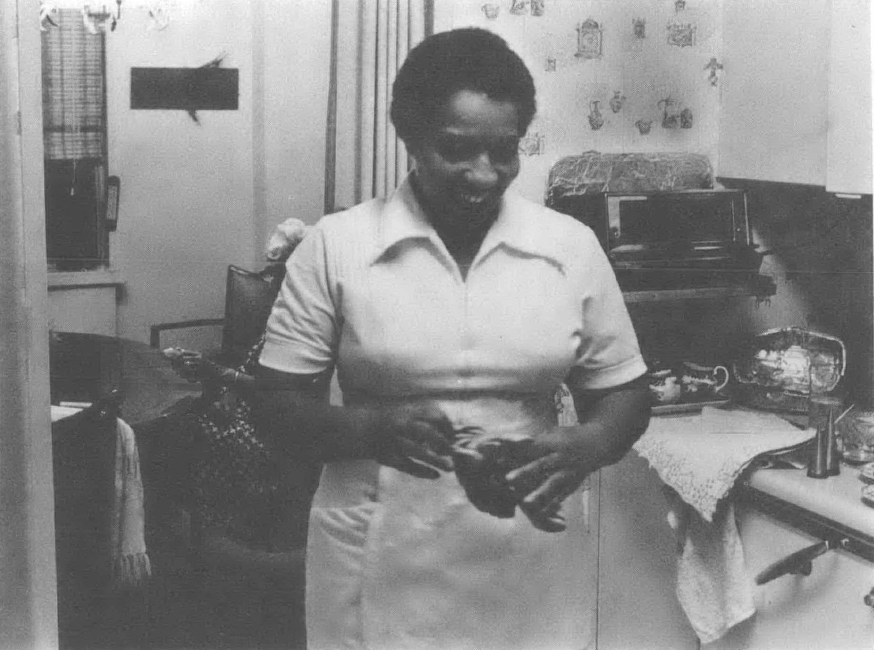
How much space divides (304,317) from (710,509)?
81 cm

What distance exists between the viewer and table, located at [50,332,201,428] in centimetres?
151

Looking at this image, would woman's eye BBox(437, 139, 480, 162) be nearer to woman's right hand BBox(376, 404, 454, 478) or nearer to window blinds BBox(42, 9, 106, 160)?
woman's right hand BBox(376, 404, 454, 478)

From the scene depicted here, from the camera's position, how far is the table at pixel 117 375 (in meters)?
1.51

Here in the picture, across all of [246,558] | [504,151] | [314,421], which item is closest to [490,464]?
[314,421]

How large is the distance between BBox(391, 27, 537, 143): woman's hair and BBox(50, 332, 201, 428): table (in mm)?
713

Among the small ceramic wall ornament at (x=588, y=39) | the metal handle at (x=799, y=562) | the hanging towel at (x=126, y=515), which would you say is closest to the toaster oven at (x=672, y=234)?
the small ceramic wall ornament at (x=588, y=39)

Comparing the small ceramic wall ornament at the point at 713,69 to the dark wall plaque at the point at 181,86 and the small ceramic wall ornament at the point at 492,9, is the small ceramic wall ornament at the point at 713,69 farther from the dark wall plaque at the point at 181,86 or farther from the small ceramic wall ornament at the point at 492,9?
the dark wall plaque at the point at 181,86

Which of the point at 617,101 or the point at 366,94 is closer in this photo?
the point at 366,94

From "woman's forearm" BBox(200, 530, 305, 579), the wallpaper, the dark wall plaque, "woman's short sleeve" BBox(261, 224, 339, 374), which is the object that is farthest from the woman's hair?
"woman's forearm" BBox(200, 530, 305, 579)

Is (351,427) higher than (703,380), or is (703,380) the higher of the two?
(351,427)

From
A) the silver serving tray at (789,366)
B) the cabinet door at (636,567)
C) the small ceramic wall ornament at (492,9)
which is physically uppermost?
the small ceramic wall ornament at (492,9)

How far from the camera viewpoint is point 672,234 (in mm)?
1720

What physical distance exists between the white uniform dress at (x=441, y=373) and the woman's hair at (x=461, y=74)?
0.32 ft

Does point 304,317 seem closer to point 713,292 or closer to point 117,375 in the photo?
point 117,375
